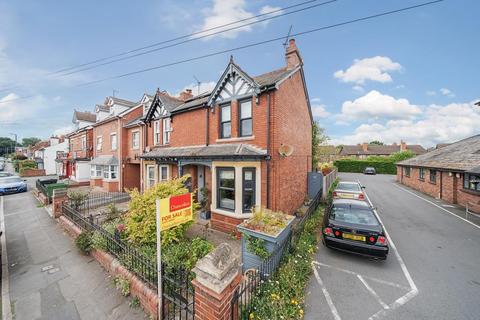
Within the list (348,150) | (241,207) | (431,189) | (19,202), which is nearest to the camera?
(241,207)

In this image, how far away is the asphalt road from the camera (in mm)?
4387

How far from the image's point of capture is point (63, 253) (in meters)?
7.19

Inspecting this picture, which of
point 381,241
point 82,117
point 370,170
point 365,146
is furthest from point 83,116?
point 365,146

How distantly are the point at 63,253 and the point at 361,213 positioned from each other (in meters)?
11.2

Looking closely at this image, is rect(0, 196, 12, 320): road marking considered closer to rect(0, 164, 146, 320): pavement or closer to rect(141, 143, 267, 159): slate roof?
rect(0, 164, 146, 320): pavement

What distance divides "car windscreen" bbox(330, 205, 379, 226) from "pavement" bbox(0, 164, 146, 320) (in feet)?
21.3

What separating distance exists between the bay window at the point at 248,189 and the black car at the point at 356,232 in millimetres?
3232

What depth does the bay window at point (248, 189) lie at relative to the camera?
8.66m

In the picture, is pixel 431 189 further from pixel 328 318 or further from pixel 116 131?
pixel 116 131

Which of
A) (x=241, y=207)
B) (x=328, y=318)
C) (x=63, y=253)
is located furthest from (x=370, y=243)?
(x=63, y=253)

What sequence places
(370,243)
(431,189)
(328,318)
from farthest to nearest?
(431,189) < (370,243) < (328,318)

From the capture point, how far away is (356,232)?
20.3 feet

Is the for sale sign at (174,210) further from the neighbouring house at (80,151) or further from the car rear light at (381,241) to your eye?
the neighbouring house at (80,151)

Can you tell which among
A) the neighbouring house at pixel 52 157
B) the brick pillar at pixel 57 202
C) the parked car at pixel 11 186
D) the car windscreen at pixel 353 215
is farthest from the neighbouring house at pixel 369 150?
the neighbouring house at pixel 52 157
